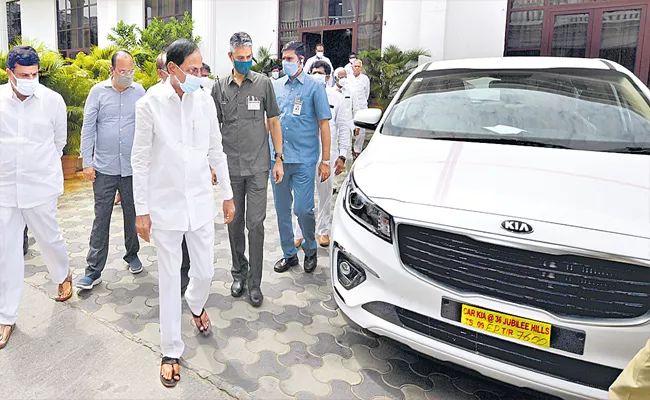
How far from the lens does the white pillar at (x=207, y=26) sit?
48.3 feet

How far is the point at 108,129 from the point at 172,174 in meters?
1.46

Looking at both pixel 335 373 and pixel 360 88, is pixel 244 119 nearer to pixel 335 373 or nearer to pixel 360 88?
pixel 335 373

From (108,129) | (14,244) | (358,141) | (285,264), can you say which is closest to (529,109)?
(285,264)

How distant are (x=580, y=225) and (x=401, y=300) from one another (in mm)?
790

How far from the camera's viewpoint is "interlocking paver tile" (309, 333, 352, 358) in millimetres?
2688

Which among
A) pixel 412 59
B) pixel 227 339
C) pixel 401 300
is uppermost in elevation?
pixel 412 59

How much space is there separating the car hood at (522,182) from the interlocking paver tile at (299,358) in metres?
0.97

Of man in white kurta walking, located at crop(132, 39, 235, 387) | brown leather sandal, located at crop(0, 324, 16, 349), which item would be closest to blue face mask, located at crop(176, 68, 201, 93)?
man in white kurta walking, located at crop(132, 39, 235, 387)

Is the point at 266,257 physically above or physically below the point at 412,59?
below

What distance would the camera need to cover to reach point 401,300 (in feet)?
7.12

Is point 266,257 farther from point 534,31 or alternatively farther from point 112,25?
point 112,25

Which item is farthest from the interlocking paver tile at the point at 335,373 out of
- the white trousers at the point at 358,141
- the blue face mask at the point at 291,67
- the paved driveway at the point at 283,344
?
the white trousers at the point at 358,141

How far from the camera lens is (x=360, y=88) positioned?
31.2ft

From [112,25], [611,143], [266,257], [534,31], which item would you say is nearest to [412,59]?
[534,31]
